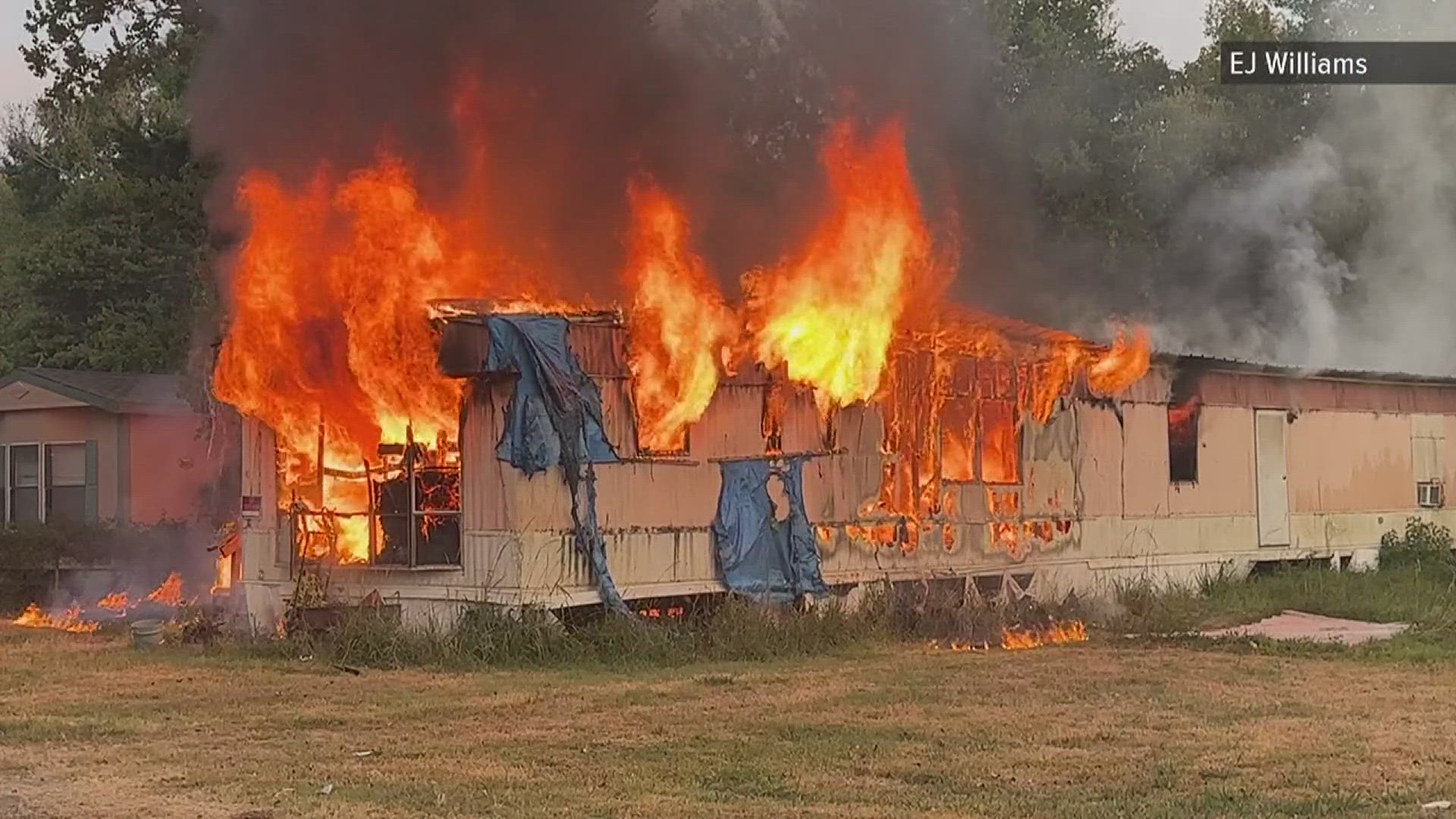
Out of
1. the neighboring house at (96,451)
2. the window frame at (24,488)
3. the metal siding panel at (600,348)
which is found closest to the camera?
the metal siding panel at (600,348)

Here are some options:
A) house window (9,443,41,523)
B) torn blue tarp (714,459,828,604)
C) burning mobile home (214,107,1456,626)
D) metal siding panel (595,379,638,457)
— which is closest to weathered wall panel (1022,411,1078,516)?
burning mobile home (214,107,1456,626)

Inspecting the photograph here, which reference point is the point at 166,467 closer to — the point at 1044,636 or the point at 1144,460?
the point at 1144,460

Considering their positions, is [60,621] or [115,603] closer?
[60,621]

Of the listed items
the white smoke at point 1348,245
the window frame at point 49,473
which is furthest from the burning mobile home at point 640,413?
the white smoke at point 1348,245

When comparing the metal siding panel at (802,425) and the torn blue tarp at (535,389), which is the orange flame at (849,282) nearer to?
the metal siding panel at (802,425)

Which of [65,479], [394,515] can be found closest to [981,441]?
[394,515]

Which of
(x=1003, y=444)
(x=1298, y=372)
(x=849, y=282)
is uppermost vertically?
(x=849, y=282)

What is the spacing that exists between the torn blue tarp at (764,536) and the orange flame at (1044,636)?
74.9 inches

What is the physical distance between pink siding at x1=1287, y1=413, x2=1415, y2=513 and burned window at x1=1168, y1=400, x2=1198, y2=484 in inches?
79.9

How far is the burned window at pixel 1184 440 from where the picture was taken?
21.2 meters

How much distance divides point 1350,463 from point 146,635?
16.5 meters

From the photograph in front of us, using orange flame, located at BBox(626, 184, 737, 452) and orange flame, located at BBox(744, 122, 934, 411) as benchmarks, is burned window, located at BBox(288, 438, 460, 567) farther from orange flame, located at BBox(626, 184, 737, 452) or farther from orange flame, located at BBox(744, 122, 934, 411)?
orange flame, located at BBox(744, 122, 934, 411)

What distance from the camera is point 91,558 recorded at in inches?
811

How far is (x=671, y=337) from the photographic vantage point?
15.5 meters
